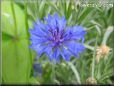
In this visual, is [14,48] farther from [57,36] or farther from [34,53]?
[57,36]

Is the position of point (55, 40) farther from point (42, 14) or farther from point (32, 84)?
point (32, 84)

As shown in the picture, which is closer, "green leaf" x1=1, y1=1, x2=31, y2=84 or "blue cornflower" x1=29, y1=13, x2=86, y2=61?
"blue cornflower" x1=29, y1=13, x2=86, y2=61

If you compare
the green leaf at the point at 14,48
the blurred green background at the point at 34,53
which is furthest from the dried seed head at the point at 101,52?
the green leaf at the point at 14,48

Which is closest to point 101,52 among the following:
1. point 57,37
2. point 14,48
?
point 57,37

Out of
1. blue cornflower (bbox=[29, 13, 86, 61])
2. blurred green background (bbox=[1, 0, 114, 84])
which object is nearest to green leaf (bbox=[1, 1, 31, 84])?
blurred green background (bbox=[1, 0, 114, 84])

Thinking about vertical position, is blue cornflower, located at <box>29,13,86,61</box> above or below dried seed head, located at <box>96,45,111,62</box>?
above

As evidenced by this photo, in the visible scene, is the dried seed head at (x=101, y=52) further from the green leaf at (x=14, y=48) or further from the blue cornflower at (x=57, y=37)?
the green leaf at (x=14, y=48)

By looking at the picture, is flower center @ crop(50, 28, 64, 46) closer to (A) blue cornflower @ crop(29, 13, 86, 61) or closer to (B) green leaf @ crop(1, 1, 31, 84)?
(A) blue cornflower @ crop(29, 13, 86, 61)
